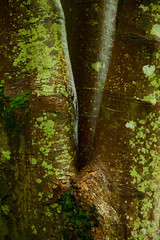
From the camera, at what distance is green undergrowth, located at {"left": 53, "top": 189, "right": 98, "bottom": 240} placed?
1.17 metres

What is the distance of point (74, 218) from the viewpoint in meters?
1.19

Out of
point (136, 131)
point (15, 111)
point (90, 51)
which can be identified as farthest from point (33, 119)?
point (90, 51)

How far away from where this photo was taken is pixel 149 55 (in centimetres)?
121

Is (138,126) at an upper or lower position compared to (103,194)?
upper

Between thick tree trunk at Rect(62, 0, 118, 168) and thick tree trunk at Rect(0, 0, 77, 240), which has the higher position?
thick tree trunk at Rect(62, 0, 118, 168)

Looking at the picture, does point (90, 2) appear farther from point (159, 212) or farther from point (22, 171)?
point (159, 212)

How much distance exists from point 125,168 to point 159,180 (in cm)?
18

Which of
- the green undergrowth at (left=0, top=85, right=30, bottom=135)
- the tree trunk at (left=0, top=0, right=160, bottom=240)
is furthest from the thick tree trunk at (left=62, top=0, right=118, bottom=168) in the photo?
the green undergrowth at (left=0, top=85, right=30, bottom=135)

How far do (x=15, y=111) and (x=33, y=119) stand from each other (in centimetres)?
10

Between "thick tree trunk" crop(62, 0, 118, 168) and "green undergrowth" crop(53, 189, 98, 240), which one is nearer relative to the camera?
"green undergrowth" crop(53, 189, 98, 240)

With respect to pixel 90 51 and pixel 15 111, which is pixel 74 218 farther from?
pixel 90 51

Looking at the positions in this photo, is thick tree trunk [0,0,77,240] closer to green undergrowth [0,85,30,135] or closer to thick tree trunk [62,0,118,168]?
green undergrowth [0,85,30,135]

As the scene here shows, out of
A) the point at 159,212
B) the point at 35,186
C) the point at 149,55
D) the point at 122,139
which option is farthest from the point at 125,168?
the point at 149,55

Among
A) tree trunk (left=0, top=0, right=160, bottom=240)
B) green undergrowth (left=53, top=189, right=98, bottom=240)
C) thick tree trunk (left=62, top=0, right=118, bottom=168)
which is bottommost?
green undergrowth (left=53, top=189, right=98, bottom=240)
